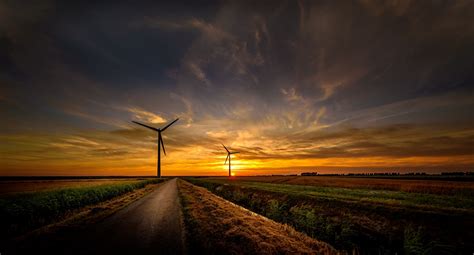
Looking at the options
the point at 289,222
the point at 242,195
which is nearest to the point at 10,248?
the point at 289,222

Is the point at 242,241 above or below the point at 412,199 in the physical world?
below

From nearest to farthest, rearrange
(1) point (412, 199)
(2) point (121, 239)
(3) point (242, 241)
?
(2) point (121, 239) → (3) point (242, 241) → (1) point (412, 199)

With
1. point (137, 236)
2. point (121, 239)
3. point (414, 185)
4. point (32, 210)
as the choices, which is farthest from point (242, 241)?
point (414, 185)

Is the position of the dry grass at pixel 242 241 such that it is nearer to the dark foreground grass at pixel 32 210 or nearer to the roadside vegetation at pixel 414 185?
the dark foreground grass at pixel 32 210

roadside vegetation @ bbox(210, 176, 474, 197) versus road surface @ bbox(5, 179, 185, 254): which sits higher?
road surface @ bbox(5, 179, 185, 254)

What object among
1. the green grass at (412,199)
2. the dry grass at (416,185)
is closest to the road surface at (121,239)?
the green grass at (412,199)

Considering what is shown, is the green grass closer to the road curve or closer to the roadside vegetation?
the roadside vegetation

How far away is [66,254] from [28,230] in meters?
7.50

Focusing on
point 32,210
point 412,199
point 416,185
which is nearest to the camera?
point 32,210

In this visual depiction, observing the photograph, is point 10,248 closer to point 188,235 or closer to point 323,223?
point 188,235

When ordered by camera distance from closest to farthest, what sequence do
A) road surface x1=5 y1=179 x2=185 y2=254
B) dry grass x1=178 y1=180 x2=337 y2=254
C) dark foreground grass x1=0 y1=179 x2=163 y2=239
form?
road surface x1=5 y1=179 x2=185 y2=254, dry grass x1=178 y1=180 x2=337 y2=254, dark foreground grass x1=0 y1=179 x2=163 y2=239

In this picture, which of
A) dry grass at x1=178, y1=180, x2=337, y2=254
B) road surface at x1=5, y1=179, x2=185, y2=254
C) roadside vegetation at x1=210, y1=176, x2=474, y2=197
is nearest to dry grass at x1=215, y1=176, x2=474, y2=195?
roadside vegetation at x1=210, y1=176, x2=474, y2=197

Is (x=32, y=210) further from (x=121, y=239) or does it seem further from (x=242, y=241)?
(x=242, y=241)

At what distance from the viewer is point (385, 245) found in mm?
12539
